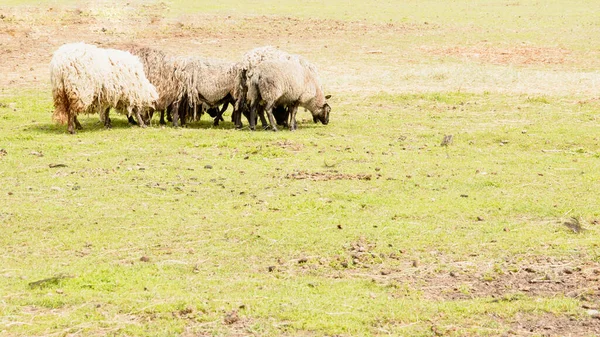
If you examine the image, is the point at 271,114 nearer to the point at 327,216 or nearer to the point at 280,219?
the point at 327,216

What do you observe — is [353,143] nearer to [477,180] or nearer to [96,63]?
[477,180]

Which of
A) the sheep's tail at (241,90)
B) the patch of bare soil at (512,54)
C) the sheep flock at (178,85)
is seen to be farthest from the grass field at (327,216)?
the patch of bare soil at (512,54)

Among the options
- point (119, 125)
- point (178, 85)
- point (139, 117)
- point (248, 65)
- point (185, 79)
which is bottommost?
point (119, 125)

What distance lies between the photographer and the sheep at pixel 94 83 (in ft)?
47.4

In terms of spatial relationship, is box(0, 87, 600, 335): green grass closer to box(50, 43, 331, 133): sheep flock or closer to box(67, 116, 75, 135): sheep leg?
box(67, 116, 75, 135): sheep leg

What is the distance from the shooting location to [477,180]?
11.2 metres

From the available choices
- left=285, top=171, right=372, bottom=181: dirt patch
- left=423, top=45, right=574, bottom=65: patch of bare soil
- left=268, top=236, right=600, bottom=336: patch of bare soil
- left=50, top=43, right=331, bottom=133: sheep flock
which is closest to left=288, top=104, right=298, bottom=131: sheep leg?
left=50, top=43, right=331, bottom=133: sheep flock

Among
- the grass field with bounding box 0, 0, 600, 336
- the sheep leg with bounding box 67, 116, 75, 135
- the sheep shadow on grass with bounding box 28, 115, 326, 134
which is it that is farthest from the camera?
the sheep shadow on grass with bounding box 28, 115, 326, 134

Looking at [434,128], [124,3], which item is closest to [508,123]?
[434,128]

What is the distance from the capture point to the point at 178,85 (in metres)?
15.7

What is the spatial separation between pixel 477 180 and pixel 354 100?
7777mm

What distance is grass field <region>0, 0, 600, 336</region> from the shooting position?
652 centimetres

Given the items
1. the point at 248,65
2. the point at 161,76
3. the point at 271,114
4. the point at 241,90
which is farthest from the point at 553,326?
the point at 161,76

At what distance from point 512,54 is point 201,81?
12308 millimetres
